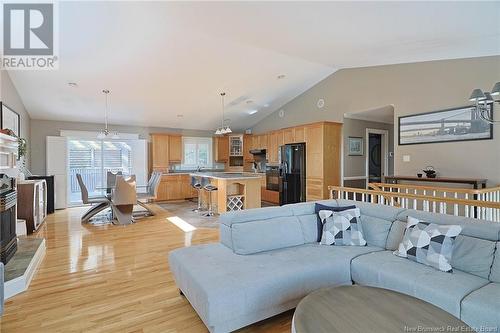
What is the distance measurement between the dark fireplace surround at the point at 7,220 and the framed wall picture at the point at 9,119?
5.14ft

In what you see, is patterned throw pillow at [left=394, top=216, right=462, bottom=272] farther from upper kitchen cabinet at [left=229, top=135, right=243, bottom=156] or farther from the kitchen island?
upper kitchen cabinet at [left=229, top=135, right=243, bottom=156]

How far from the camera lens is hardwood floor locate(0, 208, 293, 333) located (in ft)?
6.56

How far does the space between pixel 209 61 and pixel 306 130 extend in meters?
2.90

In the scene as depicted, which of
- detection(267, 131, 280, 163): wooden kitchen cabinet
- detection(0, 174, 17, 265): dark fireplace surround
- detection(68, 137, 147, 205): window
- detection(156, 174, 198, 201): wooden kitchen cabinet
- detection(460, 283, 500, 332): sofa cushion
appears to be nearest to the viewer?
detection(460, 283, 500, 332): sofa cushion

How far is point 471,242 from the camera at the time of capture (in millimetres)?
1999

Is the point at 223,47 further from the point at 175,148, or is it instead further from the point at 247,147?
the point at 247,147

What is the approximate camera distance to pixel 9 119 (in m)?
4.54

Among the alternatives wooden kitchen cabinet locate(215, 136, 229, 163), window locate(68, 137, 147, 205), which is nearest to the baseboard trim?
window locate(68, 137, 147, 205)

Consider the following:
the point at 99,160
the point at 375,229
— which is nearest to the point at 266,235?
the point at 375,229

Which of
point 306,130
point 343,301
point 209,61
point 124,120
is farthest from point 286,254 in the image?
point 124,120

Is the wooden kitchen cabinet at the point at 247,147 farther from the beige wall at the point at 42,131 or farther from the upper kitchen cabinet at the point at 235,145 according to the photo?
the beige wall at the point at 42,131

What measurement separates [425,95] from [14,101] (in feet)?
25.3

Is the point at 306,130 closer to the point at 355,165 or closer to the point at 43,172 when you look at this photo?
the point at 355,165

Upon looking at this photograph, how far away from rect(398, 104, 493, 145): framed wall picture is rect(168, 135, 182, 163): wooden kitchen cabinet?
20.0ft
